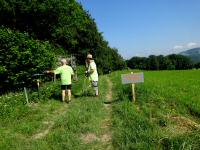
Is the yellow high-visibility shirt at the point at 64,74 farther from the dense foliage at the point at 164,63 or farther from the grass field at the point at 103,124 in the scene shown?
the dense foliage at the point at 164,63

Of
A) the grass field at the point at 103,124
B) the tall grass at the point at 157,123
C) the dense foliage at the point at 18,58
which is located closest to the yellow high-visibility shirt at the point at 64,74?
the grass field at the point at 103,124

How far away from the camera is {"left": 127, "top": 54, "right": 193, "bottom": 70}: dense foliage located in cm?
15512

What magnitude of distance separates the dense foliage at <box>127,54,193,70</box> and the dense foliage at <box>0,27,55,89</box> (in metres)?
131

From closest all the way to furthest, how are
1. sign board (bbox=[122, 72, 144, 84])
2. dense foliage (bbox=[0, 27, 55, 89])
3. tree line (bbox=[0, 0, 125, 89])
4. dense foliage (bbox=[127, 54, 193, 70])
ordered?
sign board (bbox=[122, 72, 144, 84]) < dense foliage (bbox=[0, 27, 55, 89]) < tree line (bbox=[0, 0, 125, 89]) < dense foliage (bbox=[127, 54, 193, 70])

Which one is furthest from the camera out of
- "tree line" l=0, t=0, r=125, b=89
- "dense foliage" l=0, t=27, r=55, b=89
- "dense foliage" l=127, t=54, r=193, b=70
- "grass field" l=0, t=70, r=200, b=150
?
"dense foliage" l=127, t=54, r=193, b=70

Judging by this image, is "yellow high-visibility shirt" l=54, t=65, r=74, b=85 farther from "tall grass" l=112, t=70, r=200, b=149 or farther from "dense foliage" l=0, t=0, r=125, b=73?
"dense foliage" l=0, t=0, r=125, b=73

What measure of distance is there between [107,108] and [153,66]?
143881mm

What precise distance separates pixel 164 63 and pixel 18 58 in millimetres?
136873

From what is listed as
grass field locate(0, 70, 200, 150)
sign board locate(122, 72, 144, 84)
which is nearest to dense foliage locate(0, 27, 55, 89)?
grass field locate(0, 70, 200, 150)

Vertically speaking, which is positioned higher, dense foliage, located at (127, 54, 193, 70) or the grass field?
dense foliage, located at (127, 54, 193, 70)

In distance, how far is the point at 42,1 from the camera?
3756 centimetres

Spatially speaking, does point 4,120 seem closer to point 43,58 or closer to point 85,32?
point 43,58

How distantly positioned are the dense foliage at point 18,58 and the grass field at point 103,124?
6608 mm

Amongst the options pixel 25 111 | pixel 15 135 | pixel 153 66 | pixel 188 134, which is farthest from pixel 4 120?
pixel 153 66
